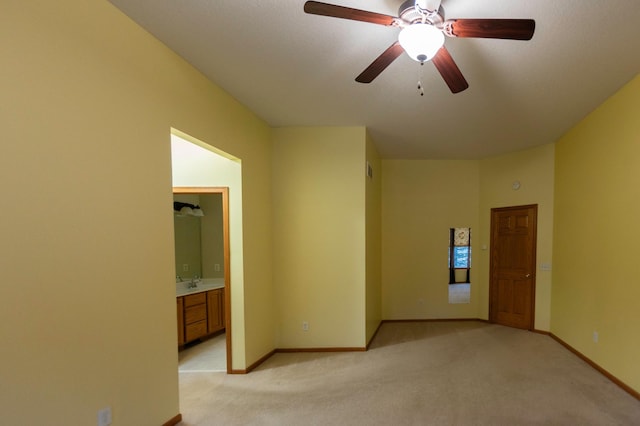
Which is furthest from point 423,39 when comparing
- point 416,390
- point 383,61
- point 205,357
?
point 205,357

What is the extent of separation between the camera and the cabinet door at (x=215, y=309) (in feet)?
13.6

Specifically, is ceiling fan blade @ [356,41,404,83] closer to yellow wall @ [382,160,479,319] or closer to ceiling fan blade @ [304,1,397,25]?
ceiling fan blade @ [304,1,397,25]

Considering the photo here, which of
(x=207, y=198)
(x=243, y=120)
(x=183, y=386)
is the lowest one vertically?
(x=183, y=386)

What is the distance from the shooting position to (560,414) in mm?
2436

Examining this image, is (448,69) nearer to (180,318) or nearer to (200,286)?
(180,318)

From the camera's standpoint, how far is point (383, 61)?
1.66 meters

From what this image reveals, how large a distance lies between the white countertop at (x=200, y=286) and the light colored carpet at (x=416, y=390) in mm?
1131

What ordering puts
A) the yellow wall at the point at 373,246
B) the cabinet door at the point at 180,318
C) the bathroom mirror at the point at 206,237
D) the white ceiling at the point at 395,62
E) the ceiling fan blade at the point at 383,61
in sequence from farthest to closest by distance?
the bathroom mirror at the point at 206,237 < the yellow wall at the point at 373,246 < the cabinet door at the point at 180,318 < the white ceiling at the point at 395,62 < the ceiling fan blade at the point at 383,61

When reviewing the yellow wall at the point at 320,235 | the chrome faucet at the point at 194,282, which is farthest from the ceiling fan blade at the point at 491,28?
the chrome faucet at the point at 194,282

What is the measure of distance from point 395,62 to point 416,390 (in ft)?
9.74

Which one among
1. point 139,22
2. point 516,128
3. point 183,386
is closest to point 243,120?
point 139,22

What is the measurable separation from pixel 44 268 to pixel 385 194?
4698 millimetres

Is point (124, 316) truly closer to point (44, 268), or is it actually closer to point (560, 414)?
point (44, 268)

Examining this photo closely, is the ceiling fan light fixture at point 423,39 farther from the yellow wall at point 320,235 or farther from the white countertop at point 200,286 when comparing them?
the white countertop at point 200,286
